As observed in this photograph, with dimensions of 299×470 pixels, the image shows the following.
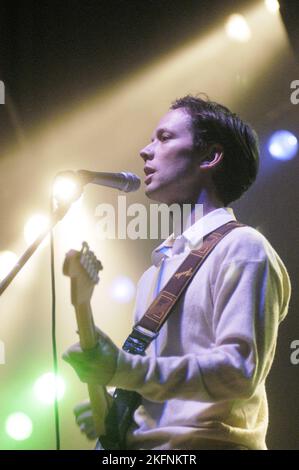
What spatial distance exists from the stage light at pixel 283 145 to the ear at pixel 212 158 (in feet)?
2.56

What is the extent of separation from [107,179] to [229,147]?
498 mm

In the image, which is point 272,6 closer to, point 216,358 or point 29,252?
→ point 29,252

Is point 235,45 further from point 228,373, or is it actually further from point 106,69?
point 228,373

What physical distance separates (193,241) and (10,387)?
139 centimetres

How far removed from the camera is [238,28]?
2.82 meters

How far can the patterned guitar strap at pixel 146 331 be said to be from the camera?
140cm

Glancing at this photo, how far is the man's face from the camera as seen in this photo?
5.65 feet

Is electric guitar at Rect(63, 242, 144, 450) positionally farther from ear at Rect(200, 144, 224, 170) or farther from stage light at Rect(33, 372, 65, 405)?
stage light at Rect(33, 372, 65, 405)

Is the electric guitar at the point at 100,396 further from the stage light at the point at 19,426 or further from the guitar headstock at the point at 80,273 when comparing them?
the stage light at the point at 19,426

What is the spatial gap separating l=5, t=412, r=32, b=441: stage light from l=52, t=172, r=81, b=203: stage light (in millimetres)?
1345

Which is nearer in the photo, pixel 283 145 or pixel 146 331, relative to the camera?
pixel 146 331

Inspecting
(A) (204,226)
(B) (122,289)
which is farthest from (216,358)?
(B) (122,289)

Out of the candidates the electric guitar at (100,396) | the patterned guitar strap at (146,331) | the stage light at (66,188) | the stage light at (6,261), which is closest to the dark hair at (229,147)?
the patterned guitar strap at (146,331)
